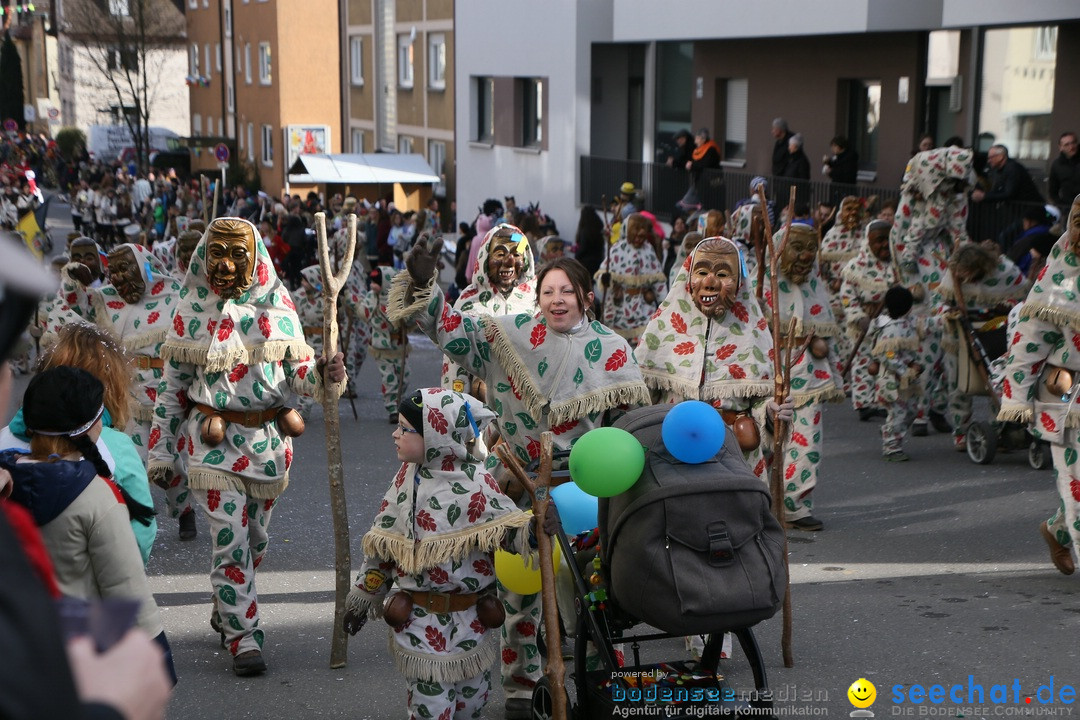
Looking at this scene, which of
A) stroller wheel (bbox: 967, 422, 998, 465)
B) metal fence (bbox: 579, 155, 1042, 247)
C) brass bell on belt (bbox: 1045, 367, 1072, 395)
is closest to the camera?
brass bell on belt (bbox: 1045, 367, 1072, 395)

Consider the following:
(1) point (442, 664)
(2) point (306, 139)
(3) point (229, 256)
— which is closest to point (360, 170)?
(2) point (306, 139)

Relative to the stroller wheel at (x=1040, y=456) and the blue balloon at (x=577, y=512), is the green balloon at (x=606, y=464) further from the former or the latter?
the stroller wheel at (x=1040, y=456)

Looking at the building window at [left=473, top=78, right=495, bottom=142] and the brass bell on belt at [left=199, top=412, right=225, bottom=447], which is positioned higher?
the building window at [left=473, top=78, right=495, bottom=142]

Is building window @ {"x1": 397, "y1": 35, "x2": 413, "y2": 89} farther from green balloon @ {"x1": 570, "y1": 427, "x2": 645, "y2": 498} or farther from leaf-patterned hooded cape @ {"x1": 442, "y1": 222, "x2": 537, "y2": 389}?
green balloon @ {"x1": 570, "y1": 427, "x2": 645, "y2": 498}

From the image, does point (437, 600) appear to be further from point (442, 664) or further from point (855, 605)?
point (855, 605)

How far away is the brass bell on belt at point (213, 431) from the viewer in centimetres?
636

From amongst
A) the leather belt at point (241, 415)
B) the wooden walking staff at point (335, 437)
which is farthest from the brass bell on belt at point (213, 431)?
the wooden walking staff at point (335, 437)

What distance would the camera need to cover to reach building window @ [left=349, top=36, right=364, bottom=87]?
42.3 meters

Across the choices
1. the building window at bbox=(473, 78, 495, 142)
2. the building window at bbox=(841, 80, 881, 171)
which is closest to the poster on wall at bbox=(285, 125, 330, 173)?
the building window at bbox=(473, 78, 495, 142)

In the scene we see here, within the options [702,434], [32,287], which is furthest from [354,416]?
[32,287]

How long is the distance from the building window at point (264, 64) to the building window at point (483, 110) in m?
18.8

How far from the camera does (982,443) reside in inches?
422

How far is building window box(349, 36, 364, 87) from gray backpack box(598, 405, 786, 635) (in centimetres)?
3967

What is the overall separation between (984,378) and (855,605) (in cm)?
391
